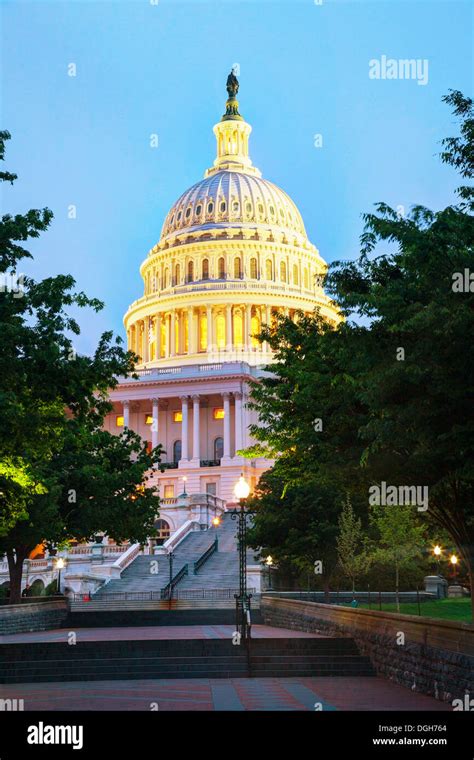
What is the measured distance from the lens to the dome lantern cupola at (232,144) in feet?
475

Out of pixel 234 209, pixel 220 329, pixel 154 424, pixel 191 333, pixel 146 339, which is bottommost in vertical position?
Answer: pixel 154 424

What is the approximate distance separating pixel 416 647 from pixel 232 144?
137 meters

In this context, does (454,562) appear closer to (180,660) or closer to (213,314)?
(180,660)

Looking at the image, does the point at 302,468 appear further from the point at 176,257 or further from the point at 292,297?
the point at 176,257

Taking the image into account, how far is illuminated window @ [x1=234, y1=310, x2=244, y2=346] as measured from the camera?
4663 inches

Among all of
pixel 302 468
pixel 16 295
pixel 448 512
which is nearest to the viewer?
pixel 16 295

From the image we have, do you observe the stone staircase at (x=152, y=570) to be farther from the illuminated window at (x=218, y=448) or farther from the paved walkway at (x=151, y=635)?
the illuminated window at (x=218, y=448)

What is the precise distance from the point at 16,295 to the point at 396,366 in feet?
27.2

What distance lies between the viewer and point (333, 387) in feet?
66.6

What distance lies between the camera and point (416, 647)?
19.5 m

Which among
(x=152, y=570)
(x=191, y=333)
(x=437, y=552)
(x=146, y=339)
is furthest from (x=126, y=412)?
(x=437, y=552)

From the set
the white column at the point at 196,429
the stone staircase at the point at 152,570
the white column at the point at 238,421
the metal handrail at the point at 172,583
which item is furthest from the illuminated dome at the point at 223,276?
the metal handrail at the point at 172,583

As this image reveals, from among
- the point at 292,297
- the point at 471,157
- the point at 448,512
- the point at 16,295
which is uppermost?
the point at 292,297

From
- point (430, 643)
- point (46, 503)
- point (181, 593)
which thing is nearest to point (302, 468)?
point (430, 643)
